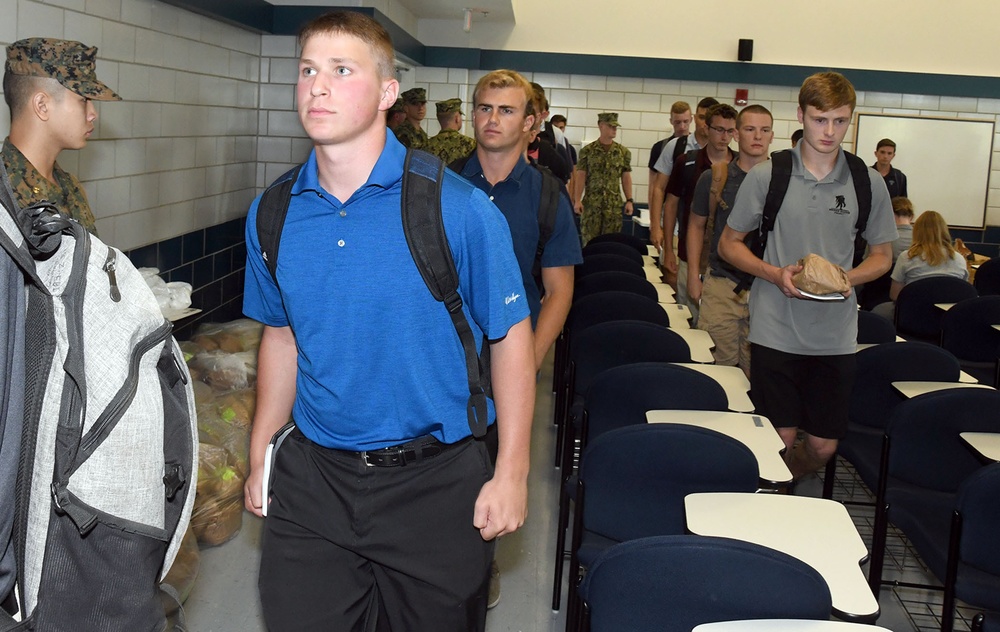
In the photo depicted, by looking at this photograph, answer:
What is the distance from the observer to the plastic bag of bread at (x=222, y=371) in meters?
5.19

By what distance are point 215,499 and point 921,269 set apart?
205 inches

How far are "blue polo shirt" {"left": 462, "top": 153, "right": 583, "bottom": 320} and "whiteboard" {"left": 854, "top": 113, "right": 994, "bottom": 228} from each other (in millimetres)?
9592

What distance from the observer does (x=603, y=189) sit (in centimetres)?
1020

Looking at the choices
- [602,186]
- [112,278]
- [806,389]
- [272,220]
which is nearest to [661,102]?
[602,186]

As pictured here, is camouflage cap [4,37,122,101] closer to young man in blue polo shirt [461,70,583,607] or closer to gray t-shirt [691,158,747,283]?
young man in blue polo shirt [461,70,583,607]

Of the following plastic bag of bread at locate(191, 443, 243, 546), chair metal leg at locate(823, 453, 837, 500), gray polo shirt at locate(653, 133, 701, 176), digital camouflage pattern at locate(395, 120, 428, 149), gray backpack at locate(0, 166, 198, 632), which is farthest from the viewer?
gray polo shirt at locate(653, 133, 701, 176)

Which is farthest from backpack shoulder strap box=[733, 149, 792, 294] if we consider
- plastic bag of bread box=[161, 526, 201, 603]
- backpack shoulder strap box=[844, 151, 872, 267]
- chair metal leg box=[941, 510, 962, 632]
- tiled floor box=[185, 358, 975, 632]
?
plastic bag of bread box=[161, 526, 201, 603]

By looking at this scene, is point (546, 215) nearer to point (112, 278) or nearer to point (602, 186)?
point (112, 278)

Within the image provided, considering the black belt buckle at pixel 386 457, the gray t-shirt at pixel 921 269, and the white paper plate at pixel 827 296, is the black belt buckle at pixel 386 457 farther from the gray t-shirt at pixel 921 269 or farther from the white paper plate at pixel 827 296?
the gray t-shirt at pixel 921 269

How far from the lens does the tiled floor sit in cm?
367

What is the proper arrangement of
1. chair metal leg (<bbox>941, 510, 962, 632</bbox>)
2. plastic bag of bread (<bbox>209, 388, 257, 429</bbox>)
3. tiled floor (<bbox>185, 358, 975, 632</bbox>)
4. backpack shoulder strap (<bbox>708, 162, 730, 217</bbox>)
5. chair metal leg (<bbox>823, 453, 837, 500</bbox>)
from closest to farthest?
1. chair metal leg (<bbox>941, 510, 962, 632</bbox>)
2. tiled floor (<bbox>185, 358, 975, 632</bbox>)
3. chair metal leg (<bbox>823, 453, 837, 500</bbox>)
4. plastic bag of bread (<bbox>209, 388, 257, 429</bbox>)
5. backpack shoulder strap (<bbox>708, 162, 730, 217</bbox>)

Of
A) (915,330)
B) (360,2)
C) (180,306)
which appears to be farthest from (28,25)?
(915,330)

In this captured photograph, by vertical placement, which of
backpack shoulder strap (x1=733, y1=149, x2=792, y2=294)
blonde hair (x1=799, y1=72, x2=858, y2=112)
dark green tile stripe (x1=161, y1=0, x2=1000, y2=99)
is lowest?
backpack shoulder strap (x1=733, y1=149, x2=792, y2=294)

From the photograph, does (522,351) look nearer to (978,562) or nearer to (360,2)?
(978,562)
